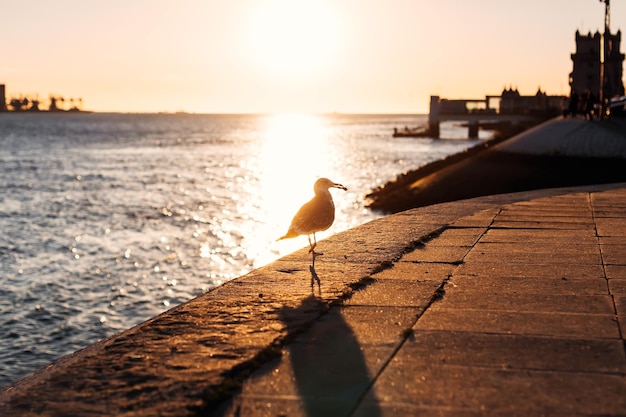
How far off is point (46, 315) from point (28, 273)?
5221 millimetres

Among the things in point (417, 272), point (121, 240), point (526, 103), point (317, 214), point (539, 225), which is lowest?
point (121, 240)

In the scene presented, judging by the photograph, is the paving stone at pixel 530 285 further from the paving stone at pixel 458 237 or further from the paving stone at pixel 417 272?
the paving stone at pixel 458 237

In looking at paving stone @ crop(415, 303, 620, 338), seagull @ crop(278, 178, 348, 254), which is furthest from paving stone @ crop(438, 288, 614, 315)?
seagull @ crop(278, 178, 348, 254)

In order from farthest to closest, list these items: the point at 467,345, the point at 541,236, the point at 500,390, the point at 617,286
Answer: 1. the point at 541,236
2. the point at 617,286
3. the point at 467,345
4. the point at 500,390

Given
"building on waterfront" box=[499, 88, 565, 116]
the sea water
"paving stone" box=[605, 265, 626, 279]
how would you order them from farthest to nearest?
"building on waterfront" box=[499, 88, 565, 116], the sea water, "paving stone" box=[605, 265, 626, 279]

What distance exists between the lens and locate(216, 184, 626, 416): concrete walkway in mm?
4660

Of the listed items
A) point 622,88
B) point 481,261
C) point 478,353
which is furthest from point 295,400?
point 622,88

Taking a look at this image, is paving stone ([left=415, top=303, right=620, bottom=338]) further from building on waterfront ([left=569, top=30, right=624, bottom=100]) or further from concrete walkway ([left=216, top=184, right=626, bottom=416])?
building on waterfront ([left=569, top=30, right=624, bottom=100])

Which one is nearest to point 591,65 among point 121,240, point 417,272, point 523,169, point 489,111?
point 489,111

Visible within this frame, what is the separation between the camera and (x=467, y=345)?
18.7ft

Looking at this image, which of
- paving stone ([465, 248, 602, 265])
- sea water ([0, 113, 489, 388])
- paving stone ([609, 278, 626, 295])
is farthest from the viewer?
sea water ([0, 113, 489, 388])

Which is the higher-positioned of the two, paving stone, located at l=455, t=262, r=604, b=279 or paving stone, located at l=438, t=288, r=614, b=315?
paving stone, located at l=455, t=262, r=604, b=279

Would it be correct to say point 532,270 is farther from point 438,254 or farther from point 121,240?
point 121,240

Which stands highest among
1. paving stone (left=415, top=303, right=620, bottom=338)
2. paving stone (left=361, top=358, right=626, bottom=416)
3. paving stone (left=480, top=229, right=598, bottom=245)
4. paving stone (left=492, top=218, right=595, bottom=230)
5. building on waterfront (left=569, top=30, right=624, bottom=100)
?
building on waterfront (left=569, top=30, right=624, bottom=100)
